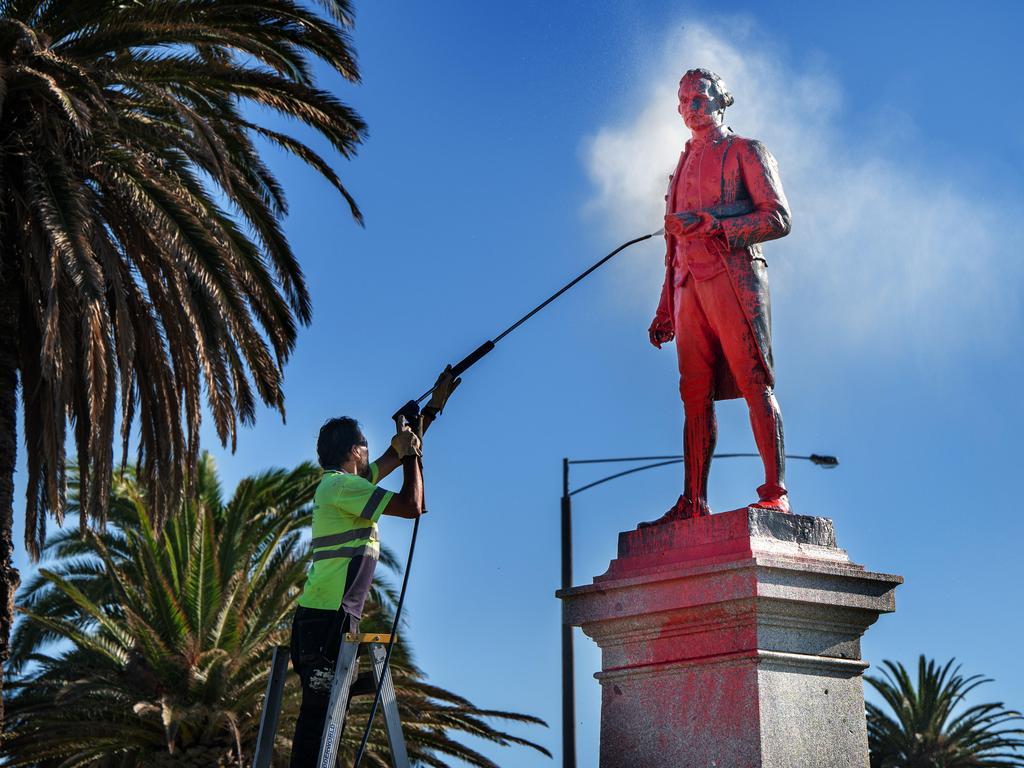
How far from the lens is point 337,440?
6426 millimetres

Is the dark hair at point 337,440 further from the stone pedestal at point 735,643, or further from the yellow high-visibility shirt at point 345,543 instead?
the stone pedestal at point 735,643

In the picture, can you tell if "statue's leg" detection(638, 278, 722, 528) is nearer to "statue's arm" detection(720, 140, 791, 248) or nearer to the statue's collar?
"statue's arm" detection(720, 140, 791, 248)

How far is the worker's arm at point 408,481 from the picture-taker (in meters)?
6.06

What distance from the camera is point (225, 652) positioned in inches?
794

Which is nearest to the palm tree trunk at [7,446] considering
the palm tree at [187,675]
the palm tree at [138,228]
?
the palm tree at [138,228]

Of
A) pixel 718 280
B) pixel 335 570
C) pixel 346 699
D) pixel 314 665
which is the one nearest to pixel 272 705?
pixel 314 665

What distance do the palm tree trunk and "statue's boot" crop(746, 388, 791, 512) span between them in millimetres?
9388

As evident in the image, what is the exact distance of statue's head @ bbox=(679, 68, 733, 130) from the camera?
813 cm

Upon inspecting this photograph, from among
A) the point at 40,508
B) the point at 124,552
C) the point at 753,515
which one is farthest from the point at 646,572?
the point at 124,552

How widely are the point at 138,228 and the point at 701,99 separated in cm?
856

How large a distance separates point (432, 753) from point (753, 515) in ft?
45.8

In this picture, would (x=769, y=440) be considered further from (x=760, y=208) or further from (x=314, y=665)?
(x=314, y=665)

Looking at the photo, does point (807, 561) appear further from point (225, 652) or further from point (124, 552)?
point (124, 552)

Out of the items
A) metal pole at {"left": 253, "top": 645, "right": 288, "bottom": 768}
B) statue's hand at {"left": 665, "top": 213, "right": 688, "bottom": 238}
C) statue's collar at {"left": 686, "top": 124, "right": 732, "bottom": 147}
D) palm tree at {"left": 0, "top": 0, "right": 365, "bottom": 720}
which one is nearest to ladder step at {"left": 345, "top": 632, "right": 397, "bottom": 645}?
metal pole at {"left": 253, "top": 645, "right": 288, "bottom": 768}
